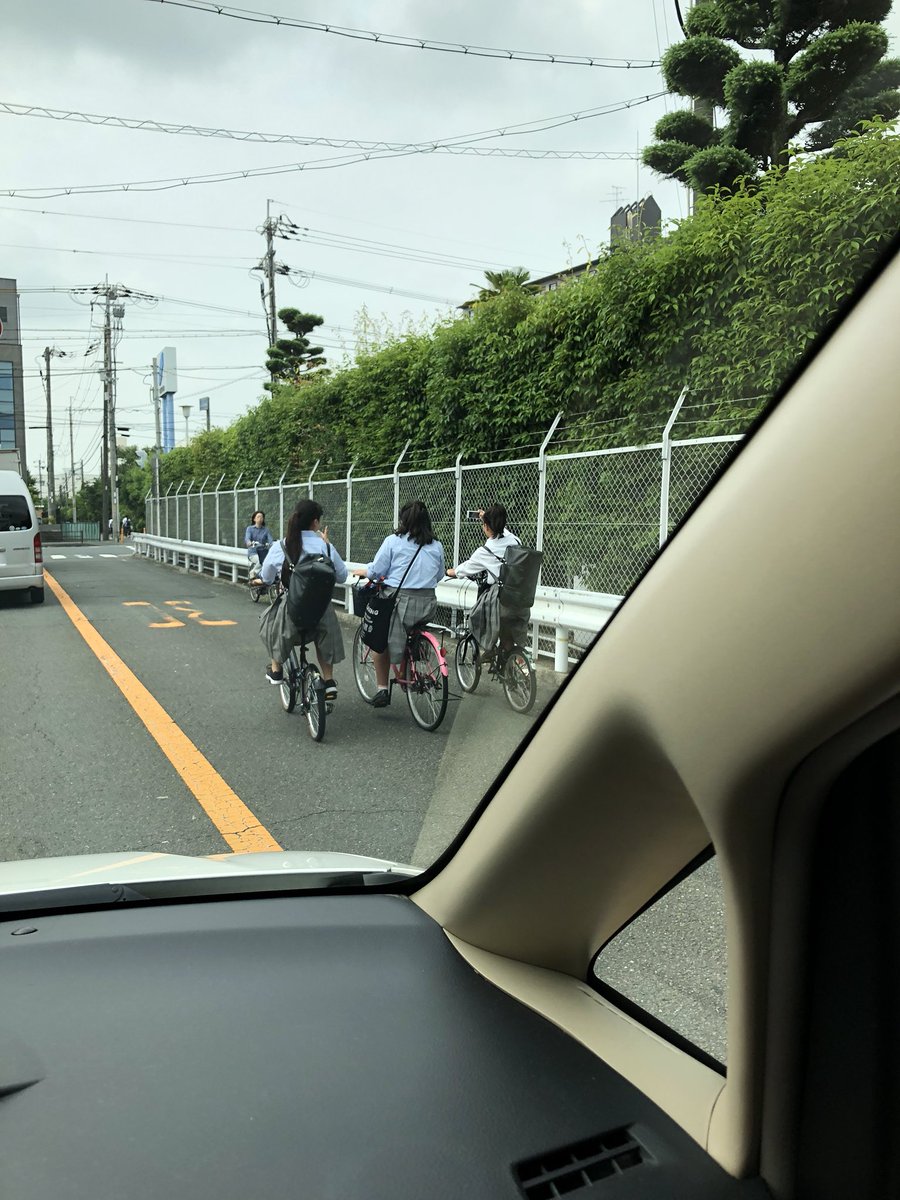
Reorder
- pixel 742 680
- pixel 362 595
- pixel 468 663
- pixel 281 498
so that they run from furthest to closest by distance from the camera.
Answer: pixel 281 498 → pixel 362 595 → pixel 468 663 → pixel 742 680

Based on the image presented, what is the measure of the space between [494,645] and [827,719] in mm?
1379

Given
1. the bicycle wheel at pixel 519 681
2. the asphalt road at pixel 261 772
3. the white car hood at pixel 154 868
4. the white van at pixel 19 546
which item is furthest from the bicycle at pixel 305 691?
the white van at pixel 19 546

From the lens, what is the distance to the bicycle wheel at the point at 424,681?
4781mm

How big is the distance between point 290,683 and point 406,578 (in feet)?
4.00

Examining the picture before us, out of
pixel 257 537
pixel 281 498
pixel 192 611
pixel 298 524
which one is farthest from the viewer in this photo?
pixel 281 498

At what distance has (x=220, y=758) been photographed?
5.38 meters

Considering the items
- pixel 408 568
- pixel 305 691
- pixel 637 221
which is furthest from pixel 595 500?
pixel 305 691

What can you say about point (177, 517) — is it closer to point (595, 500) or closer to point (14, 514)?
point (14, 514)

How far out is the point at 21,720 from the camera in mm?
6316

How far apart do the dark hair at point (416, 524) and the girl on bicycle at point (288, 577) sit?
792 millimetres

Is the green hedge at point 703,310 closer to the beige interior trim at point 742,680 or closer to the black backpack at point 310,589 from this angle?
the beige interior trim at point 742,680

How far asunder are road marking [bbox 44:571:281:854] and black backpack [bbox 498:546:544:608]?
1.45m

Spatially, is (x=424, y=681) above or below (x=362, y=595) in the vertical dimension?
below

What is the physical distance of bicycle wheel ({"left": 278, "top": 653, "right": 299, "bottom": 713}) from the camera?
677 centimetres
